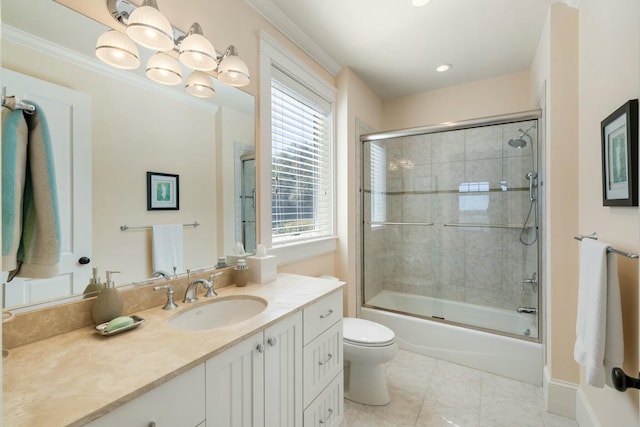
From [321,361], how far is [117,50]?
1660 mm

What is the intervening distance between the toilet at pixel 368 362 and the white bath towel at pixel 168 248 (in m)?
1.20

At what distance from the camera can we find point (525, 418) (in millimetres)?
1782

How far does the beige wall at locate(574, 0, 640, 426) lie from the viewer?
1.11 metres

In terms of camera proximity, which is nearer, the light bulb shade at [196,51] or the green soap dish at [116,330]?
the green soap dish at [116,330]

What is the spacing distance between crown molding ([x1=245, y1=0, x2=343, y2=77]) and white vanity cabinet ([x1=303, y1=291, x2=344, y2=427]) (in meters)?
1.80

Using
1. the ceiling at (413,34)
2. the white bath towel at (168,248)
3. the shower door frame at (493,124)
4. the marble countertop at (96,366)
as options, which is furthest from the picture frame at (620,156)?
the white bath towel at (168,248)

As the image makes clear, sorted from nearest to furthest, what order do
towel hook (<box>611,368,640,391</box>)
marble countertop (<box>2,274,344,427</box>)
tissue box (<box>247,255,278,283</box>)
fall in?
marble countertop (<box>2,274,344,427</box>)
towel hook (<box>611,368,640,391</box>)
tissue box (<box>247,255,278,283</box>)

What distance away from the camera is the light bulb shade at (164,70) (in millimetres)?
1294

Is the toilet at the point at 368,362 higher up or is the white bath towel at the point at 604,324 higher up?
the white bath towel at the point at 604,324

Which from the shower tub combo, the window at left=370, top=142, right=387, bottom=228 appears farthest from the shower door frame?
the window at left=370, top=142, right=387, bottom=228

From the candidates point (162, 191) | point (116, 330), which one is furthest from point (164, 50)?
point (116, 330)

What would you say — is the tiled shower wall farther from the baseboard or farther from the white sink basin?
the white sink basin

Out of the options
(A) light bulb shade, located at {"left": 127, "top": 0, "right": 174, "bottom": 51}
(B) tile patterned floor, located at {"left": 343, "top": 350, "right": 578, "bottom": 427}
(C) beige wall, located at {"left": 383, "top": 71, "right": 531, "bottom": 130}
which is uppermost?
(C) beige wall, located at {"left": 383, "top": 71, "right": 531, "bottom": 130}

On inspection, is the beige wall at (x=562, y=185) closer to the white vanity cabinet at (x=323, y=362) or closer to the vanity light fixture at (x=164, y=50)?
the white vanity cabinet at (x=323, y=362)
